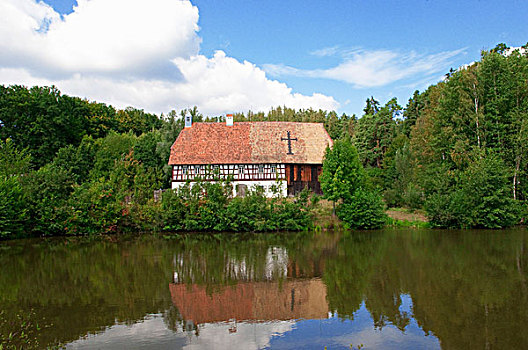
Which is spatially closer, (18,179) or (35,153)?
(18,179)

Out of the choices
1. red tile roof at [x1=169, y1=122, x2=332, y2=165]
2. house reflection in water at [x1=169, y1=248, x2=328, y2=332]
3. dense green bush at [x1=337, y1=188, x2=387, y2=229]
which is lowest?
house reflection in water at [x1=169, y1=248, x2=328, y2=332]

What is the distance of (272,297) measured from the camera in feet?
34.5

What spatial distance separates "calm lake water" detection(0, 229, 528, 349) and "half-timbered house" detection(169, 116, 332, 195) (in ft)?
39.8

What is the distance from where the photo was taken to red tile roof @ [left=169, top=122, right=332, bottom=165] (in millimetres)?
30547

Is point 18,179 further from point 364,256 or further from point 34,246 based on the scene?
point 364,256

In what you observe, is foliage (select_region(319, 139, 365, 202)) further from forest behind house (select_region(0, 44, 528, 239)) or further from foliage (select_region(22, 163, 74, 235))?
foliage (select_region(22, 163, 74, 235))

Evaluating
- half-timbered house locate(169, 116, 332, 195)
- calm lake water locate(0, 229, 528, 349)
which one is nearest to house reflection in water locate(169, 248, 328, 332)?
calm lake water locate(0, 229, 528, 349)

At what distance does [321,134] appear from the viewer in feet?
111

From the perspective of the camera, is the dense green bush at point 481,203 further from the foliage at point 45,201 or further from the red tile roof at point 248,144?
the foliage at point 45,201

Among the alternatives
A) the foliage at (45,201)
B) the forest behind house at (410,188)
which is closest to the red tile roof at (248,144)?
the forest behind house at (410,188)

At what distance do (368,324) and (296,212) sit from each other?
1693 cm

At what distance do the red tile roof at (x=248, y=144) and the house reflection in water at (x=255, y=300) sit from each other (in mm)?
18382

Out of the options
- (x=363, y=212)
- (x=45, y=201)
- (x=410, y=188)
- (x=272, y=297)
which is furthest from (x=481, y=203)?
(x=45, y=201)

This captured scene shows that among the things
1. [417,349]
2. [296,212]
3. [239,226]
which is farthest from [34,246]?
[417,349]
